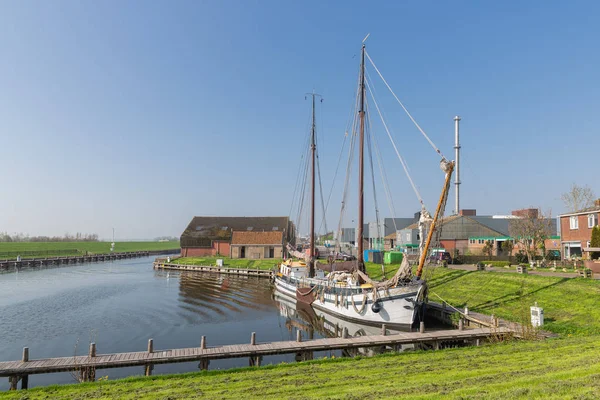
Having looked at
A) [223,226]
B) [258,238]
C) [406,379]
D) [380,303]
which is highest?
[223,226]

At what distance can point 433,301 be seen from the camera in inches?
1169

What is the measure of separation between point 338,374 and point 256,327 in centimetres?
1453

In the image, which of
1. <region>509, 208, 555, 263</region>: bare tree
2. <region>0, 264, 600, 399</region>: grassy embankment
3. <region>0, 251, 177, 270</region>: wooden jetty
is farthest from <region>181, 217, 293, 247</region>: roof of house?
<region>0, 264, 600, 399</region>: grassy embankment

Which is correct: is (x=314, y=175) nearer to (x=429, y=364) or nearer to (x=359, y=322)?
(x=359, y=322)

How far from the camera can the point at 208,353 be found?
52.0 ft

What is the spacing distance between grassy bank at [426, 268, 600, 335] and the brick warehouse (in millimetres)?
43029

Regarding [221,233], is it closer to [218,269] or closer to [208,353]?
[218,269]

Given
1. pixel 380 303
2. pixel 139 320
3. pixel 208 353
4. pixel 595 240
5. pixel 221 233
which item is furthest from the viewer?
pixel 221 233

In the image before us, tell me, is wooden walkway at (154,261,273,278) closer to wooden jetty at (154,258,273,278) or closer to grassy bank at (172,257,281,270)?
wooden jetty at (154,258,273,278)

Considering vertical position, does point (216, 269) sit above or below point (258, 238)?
below

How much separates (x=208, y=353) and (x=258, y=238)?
57323 millimetres

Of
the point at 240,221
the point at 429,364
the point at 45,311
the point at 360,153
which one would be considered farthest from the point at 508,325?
the point at 240,221

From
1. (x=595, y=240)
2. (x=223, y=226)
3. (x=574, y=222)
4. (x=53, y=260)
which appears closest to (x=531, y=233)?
(x=574, y=222)

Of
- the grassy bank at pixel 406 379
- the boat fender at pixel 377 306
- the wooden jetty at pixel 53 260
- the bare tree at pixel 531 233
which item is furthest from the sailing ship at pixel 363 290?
the wooden jetty at pixel 53 260
